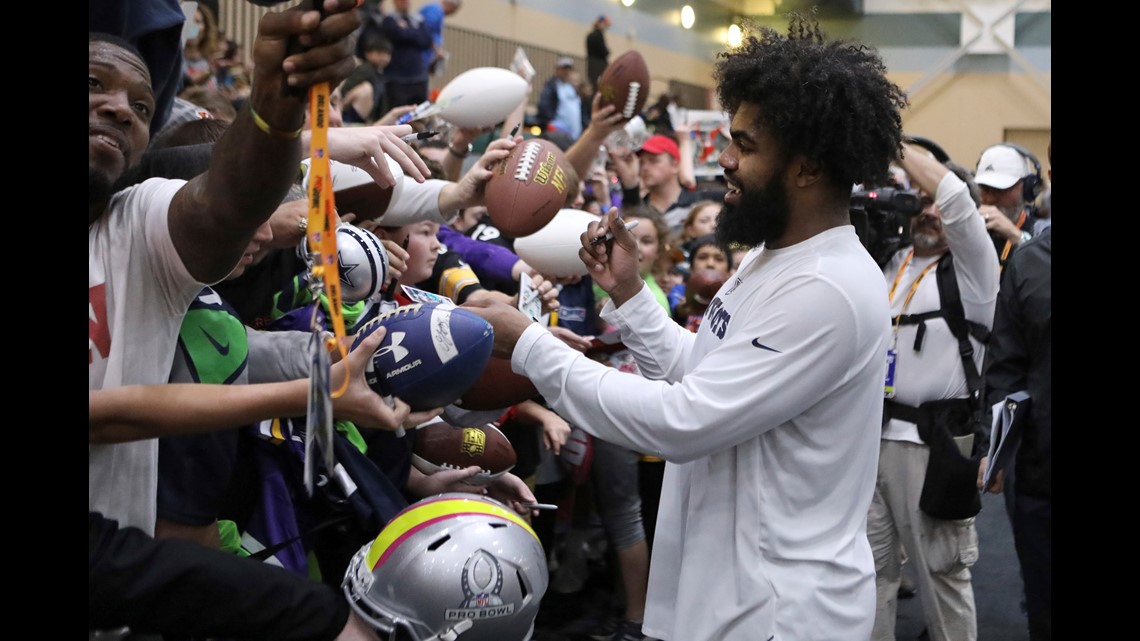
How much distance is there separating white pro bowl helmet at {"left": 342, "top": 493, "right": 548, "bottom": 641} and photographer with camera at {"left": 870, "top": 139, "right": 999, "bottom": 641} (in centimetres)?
228

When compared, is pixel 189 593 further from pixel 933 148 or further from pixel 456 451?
pixel 933 148

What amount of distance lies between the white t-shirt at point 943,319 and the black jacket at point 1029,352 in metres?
0.40

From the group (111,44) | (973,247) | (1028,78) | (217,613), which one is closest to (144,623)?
(217,613)

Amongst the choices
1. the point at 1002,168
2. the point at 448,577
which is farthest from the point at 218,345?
the point at 1002,168

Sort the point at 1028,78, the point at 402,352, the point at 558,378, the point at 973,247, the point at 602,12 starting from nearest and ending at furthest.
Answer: the point at 402,352 < the point at 558,378 < the point at 973,247 < the point at 602,12 < the point at 1028,78

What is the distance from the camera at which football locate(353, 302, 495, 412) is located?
2.13 meters

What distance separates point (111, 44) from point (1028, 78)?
19362 mm

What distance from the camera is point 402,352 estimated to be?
7.06ft

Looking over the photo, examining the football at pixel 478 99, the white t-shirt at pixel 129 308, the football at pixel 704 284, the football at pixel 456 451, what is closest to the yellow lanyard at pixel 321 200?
the white t-shirt at pixel 129 308

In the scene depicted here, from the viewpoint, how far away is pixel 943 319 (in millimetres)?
4387

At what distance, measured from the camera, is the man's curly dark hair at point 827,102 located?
92.9 inches

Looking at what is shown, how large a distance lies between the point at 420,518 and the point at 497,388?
479 mm

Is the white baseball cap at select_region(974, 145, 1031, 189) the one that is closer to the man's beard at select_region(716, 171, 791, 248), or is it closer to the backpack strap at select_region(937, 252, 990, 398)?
the backpack strap at select_region(937, 252, 990, 398)
